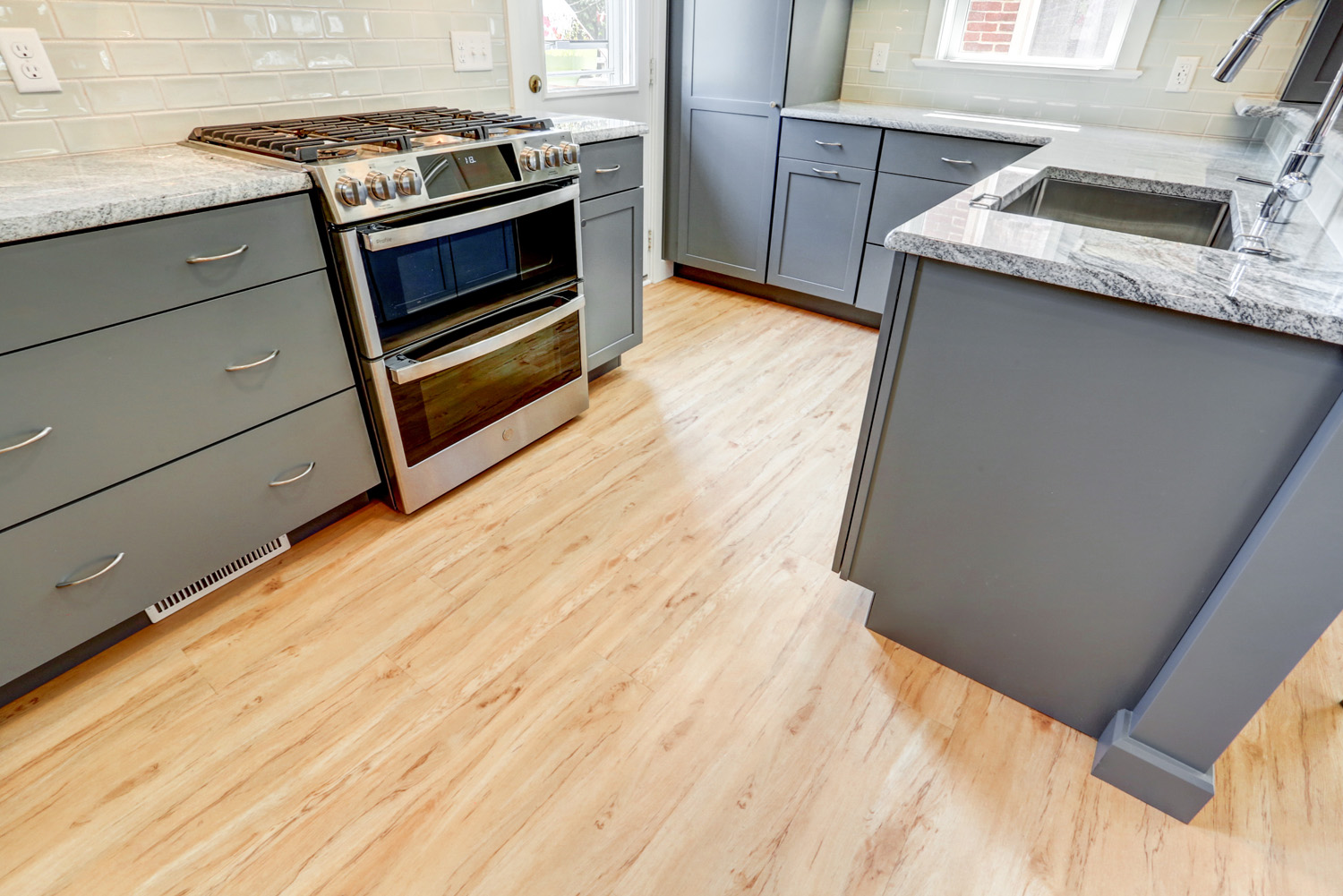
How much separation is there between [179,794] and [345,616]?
1.50 ft

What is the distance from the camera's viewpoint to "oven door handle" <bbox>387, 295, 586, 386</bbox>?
1.68 meters

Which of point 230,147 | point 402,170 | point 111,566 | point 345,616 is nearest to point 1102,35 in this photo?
point 402,170

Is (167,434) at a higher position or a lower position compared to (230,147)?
lower

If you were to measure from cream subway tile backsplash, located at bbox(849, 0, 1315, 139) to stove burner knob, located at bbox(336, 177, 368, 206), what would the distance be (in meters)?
2.66

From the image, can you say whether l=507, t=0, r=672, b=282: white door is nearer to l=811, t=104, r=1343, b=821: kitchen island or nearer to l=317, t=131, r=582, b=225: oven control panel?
l=317, t=131, r=582, b=225: oven control panel

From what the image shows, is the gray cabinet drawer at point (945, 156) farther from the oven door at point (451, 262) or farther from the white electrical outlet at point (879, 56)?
the oven door at point (451, 262)

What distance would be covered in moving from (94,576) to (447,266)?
100 centimetres

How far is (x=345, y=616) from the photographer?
1604mm

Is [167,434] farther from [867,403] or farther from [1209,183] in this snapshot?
[1209,183]

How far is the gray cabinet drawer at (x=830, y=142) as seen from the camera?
2791mm

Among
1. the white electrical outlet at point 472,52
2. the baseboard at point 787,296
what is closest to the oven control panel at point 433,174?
the white electrical outlet at point 472,52

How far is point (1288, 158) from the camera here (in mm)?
1354

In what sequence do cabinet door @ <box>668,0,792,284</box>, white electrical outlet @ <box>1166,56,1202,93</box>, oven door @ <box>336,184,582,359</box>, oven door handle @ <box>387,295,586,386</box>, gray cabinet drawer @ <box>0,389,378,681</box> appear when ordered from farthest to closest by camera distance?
cabinet door @ <box>668,0,792,284</box> < white electrical outlet @ <box>1166,56,1202,93</box> < oven door handle @ <box>387,295,586,386</box> < oven door @ <box>336,184,582,359</box> < gray cabinet drawer @ <box>0,389,378,681</box>

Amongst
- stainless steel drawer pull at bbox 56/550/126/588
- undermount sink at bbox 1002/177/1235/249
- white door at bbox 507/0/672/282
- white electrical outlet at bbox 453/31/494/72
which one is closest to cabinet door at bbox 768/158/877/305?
white door at bbox 507/0/672/282
